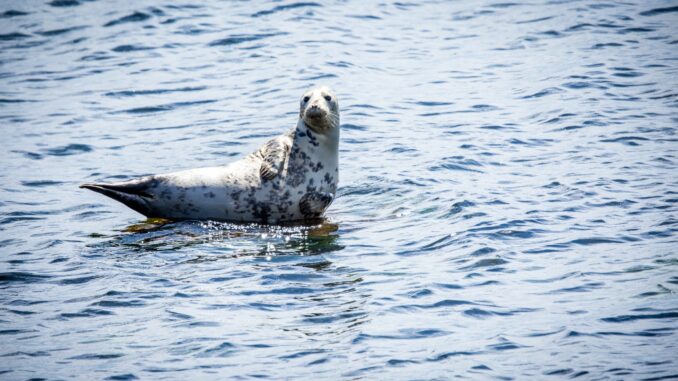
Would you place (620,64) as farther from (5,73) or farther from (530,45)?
(5,73)

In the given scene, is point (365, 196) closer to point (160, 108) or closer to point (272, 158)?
point (272, 158)

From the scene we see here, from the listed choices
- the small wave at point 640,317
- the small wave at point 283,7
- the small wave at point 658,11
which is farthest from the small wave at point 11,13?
the small wave at point 640,317

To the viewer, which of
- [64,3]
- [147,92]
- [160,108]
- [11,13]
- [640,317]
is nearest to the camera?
[640,317]

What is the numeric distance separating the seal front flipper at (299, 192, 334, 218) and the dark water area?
0.68 ft

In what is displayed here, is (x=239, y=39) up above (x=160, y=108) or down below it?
above

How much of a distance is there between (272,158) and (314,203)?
2.16ft

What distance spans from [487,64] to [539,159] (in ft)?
16.5

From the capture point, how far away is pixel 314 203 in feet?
35.5

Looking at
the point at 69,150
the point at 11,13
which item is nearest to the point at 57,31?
the point at 11,13

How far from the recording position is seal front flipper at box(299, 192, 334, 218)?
35.3 feet

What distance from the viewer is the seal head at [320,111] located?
10.6m

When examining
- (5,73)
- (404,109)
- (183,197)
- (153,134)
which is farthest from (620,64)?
(5,73)

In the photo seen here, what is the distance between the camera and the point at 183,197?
1073 centimetres

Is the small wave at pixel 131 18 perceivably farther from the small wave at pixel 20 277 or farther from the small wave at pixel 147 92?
the small wave at pixel 20 277
